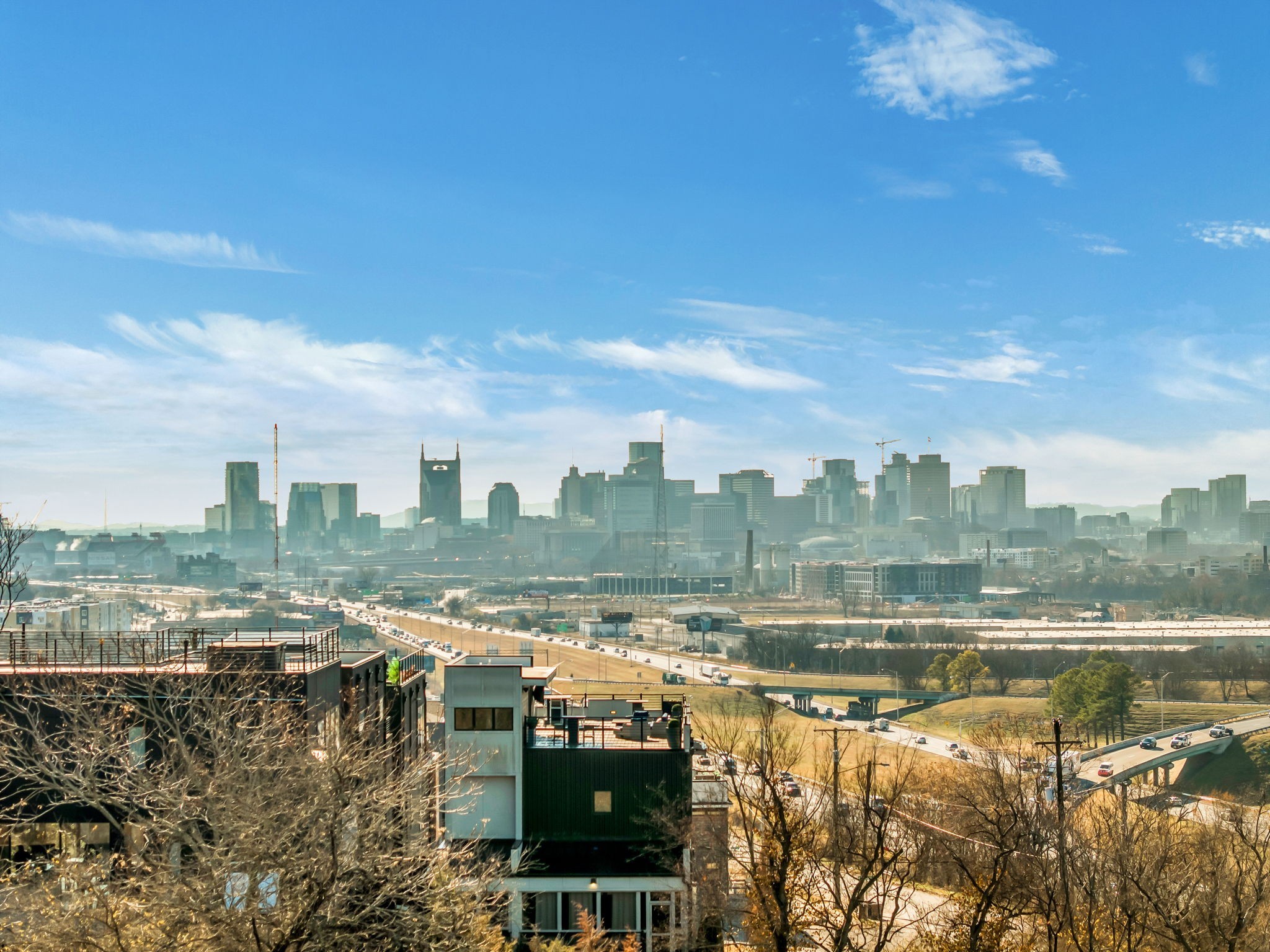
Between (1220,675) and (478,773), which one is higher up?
(478,773)

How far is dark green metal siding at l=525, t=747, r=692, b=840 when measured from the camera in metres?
16.6

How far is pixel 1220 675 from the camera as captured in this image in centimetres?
6931

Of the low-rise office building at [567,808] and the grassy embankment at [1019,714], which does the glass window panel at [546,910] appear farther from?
the grassy embankment at [1019,714]

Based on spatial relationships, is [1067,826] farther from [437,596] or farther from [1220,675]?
[437,596]

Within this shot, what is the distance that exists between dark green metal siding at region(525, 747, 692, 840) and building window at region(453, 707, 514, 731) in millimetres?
598

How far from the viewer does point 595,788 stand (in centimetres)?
1681

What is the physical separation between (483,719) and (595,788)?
85.6 inches

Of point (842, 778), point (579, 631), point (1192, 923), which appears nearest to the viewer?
point (1192, 923)

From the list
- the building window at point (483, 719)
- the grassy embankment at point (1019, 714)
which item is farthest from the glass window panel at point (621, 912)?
the grassy embankment at point (1019, 714)

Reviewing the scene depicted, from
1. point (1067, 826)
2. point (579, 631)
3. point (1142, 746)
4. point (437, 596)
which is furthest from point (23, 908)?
point (437, 596)

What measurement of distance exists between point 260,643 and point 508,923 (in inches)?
229

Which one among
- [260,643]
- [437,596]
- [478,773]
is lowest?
[437,596]

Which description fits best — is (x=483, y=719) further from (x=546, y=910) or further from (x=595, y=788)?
(x=546, y=910)

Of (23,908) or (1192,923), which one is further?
(1192,923)
